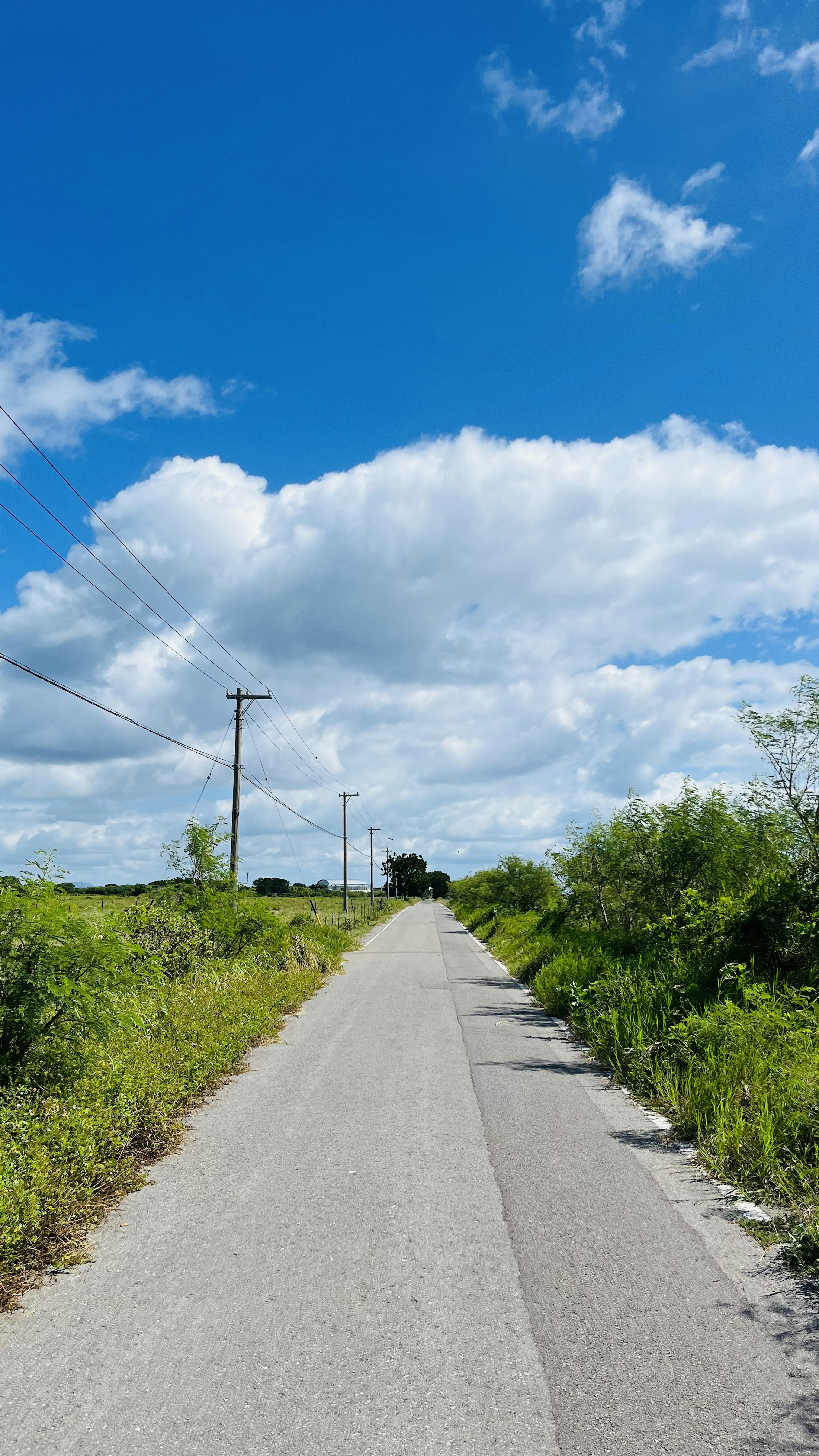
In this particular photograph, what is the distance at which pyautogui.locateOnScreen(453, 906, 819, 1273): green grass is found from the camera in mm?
5738

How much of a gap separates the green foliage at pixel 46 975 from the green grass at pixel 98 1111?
0.27 m

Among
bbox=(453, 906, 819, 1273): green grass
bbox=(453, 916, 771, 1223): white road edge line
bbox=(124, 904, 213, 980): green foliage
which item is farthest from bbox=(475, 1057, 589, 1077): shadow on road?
bbox=(124, 904, 213, 980): green foliage

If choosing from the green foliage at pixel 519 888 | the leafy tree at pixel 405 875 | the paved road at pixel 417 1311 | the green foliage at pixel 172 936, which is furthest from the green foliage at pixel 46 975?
the leafy tree at pixel 405 875

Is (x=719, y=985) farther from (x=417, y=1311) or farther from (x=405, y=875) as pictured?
(x=405, y=875)

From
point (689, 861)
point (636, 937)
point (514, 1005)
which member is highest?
point (689, 861)

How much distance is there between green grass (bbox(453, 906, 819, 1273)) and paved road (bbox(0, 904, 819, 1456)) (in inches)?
14.6

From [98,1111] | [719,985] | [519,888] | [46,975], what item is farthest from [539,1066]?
[519,888]

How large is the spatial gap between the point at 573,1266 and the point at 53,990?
4.39m

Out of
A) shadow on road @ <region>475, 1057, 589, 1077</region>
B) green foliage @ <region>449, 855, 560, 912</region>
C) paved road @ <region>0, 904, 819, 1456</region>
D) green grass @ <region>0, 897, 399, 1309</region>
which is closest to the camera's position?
paved road @ <region>0, 904, 819, 1456</region>

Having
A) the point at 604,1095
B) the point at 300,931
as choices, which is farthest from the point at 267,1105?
the point at 300,931

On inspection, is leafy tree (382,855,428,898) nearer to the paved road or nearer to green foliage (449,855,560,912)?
green foliage (449,855,560,912)

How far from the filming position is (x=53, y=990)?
680 centimetres

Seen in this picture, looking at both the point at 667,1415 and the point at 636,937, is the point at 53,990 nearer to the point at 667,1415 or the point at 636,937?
the point at 667,1415

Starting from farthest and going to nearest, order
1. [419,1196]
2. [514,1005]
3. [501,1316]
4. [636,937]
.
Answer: [636,937], [514,1005], [419,1196], [501,1316]
